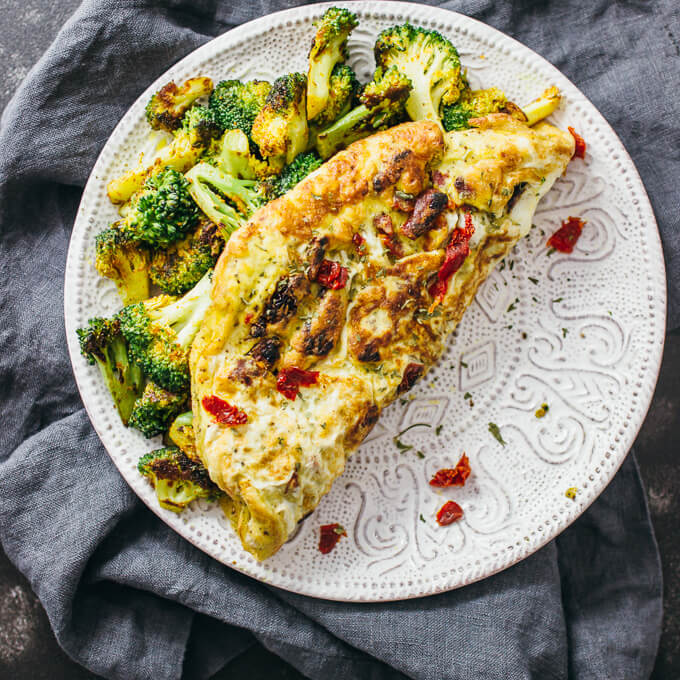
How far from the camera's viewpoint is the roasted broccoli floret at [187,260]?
4293 millimetres

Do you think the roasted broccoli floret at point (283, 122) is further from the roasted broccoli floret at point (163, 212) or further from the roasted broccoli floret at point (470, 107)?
the roasted broccoli floret at point (470, 107)

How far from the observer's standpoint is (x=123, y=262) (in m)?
4.38

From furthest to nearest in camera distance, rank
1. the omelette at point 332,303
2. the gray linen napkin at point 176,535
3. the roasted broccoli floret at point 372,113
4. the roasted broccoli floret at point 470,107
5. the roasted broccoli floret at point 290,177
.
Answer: the gray linen napkin at point 176,535, the roasted broccoli floret at point 470,107, the roasted broccoli floret at point 290,177, the roasted broccoli floret at point 372,113, the omelette at point 332,303

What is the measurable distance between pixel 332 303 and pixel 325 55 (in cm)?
178

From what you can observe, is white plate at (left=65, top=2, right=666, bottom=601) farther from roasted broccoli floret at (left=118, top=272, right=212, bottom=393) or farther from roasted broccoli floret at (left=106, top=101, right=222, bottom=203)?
roasted broccoli floret at (left=118, top=272, right=212, bottom=393)

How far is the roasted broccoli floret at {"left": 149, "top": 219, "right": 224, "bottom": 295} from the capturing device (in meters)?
4.29

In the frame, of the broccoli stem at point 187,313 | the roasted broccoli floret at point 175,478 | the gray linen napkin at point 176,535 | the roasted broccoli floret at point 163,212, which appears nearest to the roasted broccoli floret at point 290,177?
the roasted broccoli floret at point 163,212

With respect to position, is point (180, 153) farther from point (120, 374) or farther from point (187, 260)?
point (120, 374)

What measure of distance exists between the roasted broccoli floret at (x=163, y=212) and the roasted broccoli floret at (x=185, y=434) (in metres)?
1.21

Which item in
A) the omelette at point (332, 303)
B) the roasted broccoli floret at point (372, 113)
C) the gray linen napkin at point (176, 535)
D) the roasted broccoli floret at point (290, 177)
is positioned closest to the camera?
the omelette at point (332, 303)

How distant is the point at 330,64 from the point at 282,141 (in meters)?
0.64

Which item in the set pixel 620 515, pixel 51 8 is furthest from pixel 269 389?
pixel 51 8

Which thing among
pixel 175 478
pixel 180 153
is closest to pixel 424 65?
pixel 180 153

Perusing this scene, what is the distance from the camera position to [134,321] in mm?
4184
